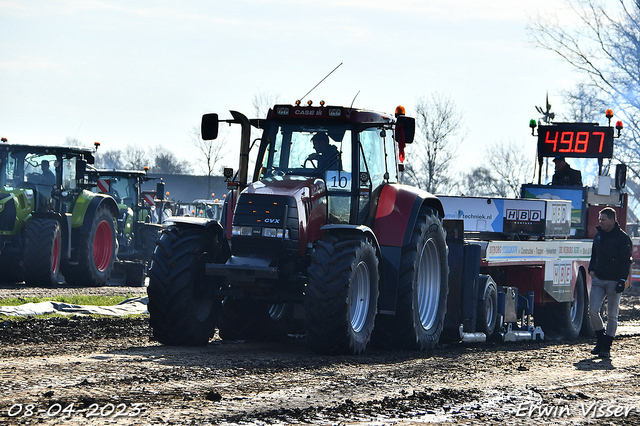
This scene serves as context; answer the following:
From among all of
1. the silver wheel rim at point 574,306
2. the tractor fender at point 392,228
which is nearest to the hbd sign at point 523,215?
the silver wheel rim at point 574,306

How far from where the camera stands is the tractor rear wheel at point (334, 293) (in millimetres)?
8891

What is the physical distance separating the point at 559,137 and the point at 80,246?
9.33m

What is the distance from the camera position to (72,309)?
13305 mm

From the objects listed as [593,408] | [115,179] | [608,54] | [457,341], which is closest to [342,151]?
[457,341]

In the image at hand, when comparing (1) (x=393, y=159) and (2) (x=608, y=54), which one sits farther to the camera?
(2) (x=608, y=54)

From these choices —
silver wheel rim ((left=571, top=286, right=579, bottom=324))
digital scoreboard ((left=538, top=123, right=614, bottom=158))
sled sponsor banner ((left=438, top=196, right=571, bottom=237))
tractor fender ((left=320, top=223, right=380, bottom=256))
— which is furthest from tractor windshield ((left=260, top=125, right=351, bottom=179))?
digital scoreboard ((left=538, top=123, right=614, bottom=158))

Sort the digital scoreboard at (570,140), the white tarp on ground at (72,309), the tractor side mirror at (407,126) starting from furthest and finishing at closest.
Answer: the digital scoreboard at (570,140) → the white tarp on ground at (72,309) → the tractor side mirror at (407,126)

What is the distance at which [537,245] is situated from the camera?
13.5m

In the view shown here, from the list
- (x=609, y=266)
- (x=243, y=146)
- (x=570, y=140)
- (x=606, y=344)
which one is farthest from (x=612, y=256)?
(x=570, y=140)

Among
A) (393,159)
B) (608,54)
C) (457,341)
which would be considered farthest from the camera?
(608,54)

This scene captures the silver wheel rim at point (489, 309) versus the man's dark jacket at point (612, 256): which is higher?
the man's dark jacket at point (612, 256)

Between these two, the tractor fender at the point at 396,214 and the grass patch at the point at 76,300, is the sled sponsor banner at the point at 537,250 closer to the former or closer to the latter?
the tractor fender at the point at 396,214

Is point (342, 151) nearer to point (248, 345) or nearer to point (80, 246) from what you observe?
point (248, 345)

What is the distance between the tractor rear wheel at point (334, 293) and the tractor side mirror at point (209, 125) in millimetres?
1656
